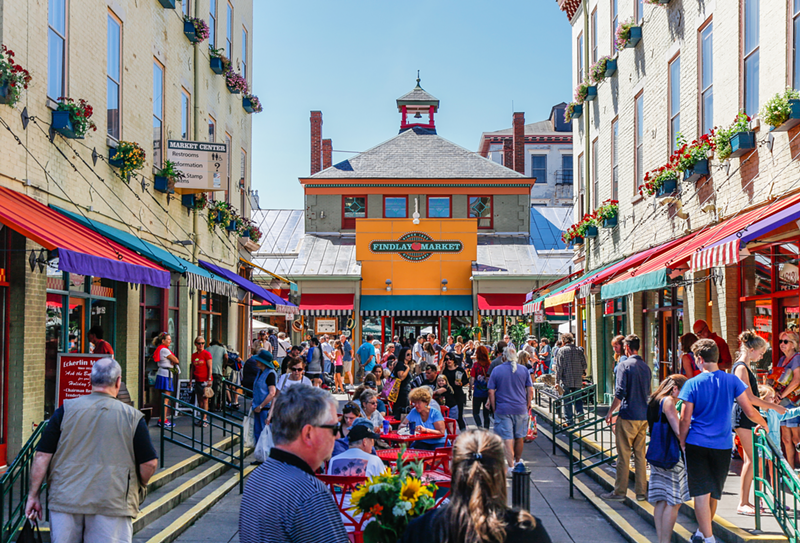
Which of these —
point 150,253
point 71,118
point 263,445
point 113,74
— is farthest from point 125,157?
point 263,445

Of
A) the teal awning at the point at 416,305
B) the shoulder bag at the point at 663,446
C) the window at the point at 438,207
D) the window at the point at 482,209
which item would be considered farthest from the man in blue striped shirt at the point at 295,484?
the window at the point at 482,209

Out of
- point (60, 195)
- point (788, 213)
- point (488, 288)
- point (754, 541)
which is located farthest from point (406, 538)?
point (488, 288)

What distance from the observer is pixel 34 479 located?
496 centimetres

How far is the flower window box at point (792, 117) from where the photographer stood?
29.8 feet

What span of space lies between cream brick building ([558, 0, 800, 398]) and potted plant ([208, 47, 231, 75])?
9.20 meters

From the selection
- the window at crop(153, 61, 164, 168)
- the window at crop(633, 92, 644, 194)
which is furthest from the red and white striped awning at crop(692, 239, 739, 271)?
the window at crop(153, 61, 164, 168)

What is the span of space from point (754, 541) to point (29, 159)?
348 inches

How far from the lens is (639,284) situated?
35.3 ft

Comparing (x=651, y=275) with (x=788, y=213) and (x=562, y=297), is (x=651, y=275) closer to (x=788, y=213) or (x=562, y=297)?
(x=788, y=213)

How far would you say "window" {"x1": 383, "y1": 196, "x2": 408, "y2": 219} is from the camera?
1426 inches

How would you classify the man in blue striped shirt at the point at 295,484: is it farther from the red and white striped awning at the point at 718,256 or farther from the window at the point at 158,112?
the window at the point at 158,112

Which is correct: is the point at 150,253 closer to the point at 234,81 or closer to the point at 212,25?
the point at 212,25

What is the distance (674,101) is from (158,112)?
965 centimetres

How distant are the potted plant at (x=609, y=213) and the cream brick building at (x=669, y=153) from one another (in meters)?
0.23
